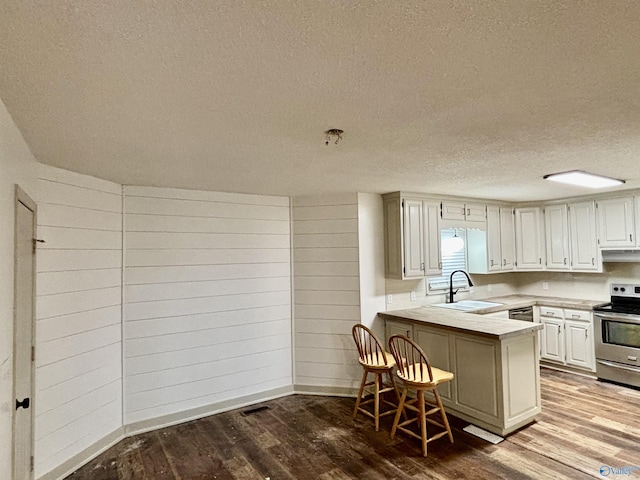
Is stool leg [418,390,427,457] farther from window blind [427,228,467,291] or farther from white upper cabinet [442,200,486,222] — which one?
white upper cabinet [442,200,486,222]

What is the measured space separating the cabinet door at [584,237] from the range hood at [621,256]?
0.27 feet

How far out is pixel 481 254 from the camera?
5203 mm

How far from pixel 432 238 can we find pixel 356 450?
8.36 feet

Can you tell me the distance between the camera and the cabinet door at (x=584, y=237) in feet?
15.8

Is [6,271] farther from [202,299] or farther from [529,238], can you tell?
[529,238]

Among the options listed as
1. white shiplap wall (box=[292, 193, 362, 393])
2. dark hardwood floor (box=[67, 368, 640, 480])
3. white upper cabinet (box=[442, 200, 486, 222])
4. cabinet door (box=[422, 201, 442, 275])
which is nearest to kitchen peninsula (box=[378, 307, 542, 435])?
dark hardwood floor (box=[67, 368, 640, 480])

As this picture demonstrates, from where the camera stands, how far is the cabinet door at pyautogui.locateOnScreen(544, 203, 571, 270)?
5.10 metres

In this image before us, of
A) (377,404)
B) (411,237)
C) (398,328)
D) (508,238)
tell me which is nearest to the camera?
(377,404)

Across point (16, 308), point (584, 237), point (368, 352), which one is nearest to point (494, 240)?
point (584, 237)

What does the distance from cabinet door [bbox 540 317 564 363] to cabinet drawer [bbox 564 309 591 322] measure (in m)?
0.12

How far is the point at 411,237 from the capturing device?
4.32 meters

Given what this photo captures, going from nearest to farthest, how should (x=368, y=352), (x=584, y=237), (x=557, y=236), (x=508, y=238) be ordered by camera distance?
(x=368, y=352) → (x=584, y=237) → (x=557, y=236) → (x=508, y=238)

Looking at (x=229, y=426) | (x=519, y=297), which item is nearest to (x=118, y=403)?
(x=229, y=426)

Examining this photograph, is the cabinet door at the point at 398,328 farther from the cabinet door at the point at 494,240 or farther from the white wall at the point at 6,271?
the white wall at the point at 6,271
